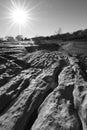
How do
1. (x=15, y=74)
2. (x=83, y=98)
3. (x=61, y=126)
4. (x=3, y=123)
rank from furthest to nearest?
(x=15, y=74) → (x=83, y=98) → (x=3, y=123) → (x=61, y=126)

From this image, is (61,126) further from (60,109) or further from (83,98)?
(83,98)

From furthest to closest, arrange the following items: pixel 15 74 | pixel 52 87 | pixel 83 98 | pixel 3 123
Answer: pixel 15 74, pixel 52 87, pixel 83 98, pixel 3 123

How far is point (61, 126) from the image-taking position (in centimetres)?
219

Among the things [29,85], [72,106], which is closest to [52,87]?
[29,85]

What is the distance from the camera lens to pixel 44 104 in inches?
113

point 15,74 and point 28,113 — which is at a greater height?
point 15,74

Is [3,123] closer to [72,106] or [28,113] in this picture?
[28,113]

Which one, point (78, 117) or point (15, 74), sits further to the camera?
point (15, 74)

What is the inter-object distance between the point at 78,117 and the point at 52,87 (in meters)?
1.44

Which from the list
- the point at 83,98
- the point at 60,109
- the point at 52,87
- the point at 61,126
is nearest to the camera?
the point at 61,126

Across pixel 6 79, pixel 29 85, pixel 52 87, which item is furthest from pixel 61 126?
pixel 6 79

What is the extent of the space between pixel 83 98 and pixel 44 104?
1034 mm

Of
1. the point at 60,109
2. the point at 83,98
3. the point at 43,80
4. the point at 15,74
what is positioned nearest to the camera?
the point at 60,109

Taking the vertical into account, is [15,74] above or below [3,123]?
Result: above
